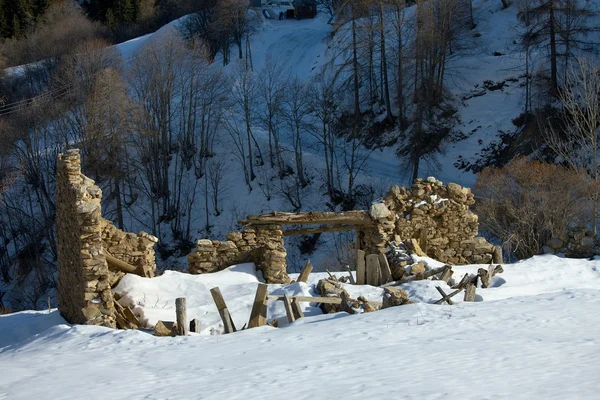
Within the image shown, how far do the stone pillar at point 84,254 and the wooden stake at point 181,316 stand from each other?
1343mm

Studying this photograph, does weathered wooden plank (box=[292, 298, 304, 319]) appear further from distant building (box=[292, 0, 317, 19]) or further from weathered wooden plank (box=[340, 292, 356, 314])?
distant building (box=[292, 0, 317, 19])

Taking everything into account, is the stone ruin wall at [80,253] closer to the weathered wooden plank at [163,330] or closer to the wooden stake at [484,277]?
the weathered wooden plank at [163,330]

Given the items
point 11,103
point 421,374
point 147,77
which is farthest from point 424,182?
point 11,103

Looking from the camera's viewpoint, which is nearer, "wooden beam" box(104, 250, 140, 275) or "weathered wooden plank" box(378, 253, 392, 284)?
"wooden beam" box(104, 250, 140, 275)

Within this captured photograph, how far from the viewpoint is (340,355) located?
10.3 metres

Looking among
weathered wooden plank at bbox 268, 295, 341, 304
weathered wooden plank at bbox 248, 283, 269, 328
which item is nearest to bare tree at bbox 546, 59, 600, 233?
weathered wooden plank at bbox 268, 295, 341, 304

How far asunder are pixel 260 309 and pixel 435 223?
21.6 feet

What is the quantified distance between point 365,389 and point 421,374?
2.74 feet

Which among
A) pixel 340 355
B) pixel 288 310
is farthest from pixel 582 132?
pixel 340 355

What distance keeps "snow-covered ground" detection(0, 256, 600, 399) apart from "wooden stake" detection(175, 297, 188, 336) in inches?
11.1

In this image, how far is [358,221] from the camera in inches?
705

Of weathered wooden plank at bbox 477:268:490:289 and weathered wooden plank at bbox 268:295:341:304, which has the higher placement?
weathered wooden plank at bbox 268:295:341:304

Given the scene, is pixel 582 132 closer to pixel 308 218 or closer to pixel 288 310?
pixel 308 218

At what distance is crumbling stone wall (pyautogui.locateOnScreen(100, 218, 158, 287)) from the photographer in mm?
15367
